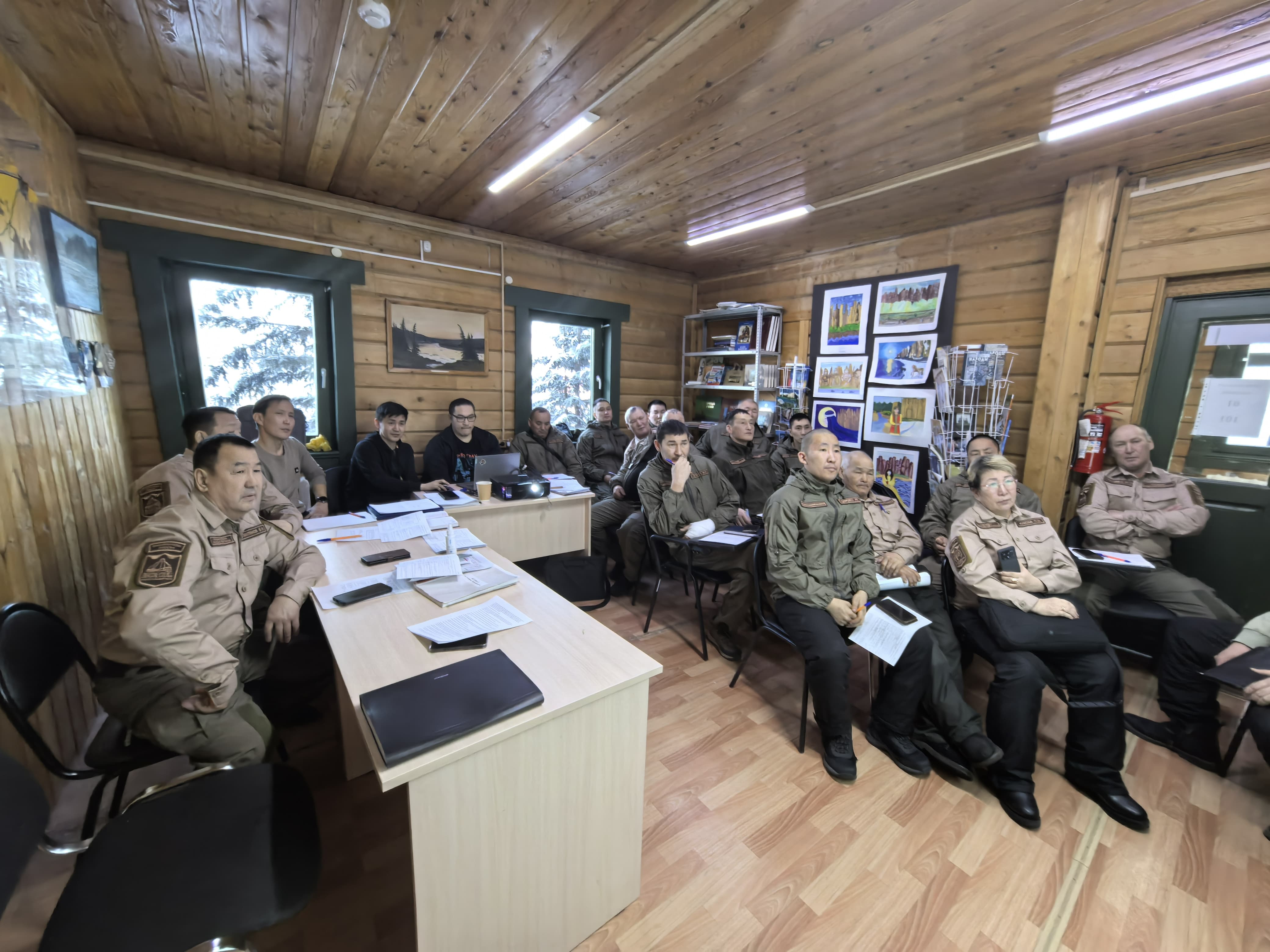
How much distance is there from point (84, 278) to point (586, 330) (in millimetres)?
3446

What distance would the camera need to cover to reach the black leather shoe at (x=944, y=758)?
73.7 inches

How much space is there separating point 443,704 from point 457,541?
3.62ft

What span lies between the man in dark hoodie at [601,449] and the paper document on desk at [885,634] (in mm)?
2723

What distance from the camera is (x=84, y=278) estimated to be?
2.40m

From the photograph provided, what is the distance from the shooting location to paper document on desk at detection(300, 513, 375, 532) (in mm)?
2260

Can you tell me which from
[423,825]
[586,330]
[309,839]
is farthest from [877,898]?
[586,330]

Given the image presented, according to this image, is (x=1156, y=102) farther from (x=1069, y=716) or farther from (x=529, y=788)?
(x=529, y=788)

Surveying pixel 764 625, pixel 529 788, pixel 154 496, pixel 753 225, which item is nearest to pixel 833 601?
pixel 764 625

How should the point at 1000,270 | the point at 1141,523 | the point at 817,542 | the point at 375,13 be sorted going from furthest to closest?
the point at 1000,270 → the point at 1141,523 → the point at 817,542 → the point at 375,13

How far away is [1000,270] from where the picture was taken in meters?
3.36

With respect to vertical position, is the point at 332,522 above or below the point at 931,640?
above

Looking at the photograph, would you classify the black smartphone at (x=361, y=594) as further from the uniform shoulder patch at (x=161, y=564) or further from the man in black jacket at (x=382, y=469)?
the man in black jacket at (x=382, y=469)

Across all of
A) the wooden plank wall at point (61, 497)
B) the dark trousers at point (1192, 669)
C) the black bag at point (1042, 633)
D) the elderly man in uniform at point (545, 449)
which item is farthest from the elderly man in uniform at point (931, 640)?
the wooden plank wall at point (61, 497)

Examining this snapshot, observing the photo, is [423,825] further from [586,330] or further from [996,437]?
[586,330]
